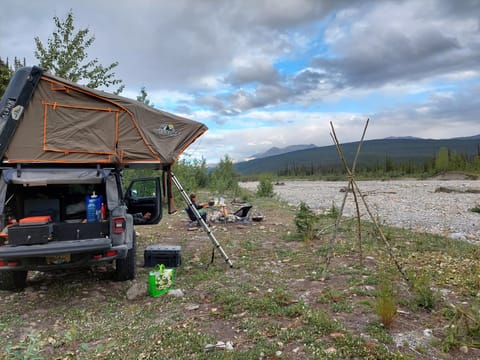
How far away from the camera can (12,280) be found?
5766mm

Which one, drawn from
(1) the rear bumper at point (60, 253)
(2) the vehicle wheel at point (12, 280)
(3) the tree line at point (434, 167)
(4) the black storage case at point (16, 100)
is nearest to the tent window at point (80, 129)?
(4) the black storage case at point (16, 100)

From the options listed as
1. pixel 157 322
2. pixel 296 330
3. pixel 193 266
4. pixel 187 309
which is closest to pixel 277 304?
pixel 296 330

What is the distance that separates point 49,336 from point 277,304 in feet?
9.09

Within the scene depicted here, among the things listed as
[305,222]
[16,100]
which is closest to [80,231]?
[16,100]

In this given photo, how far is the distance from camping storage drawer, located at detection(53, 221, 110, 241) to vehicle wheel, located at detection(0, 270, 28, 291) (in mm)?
1056

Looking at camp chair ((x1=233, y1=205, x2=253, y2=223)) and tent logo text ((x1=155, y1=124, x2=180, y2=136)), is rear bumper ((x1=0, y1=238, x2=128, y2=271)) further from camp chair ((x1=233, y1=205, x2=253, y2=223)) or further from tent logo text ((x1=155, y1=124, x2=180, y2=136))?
camp chair ((x1=233, y1=205, x2=253, y2=223))

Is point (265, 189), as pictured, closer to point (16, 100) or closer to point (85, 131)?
point (85, 131)

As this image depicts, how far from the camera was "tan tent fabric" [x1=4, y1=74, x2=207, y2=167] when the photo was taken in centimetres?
556

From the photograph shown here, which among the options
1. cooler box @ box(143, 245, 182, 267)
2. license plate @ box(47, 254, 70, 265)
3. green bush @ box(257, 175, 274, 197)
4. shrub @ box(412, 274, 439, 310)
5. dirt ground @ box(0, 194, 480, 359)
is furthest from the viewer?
green bush @ box(257, 175, 274, 197)

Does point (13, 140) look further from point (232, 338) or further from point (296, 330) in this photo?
point (296, 330)

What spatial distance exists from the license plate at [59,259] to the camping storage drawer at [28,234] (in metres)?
0.26

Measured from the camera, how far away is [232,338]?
153 inches

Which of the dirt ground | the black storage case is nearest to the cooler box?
the dirt ground

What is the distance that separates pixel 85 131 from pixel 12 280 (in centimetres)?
267
